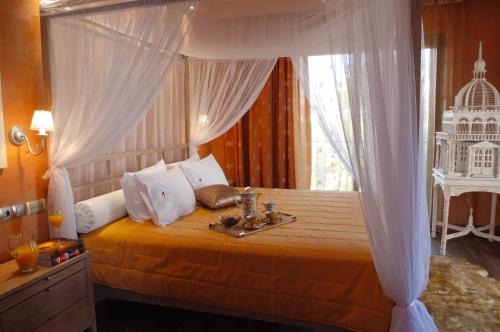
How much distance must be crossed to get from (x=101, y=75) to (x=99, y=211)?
39.0 inches

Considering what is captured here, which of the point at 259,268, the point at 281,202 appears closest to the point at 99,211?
the point at 259,268

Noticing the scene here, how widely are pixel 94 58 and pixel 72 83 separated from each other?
0.79ft

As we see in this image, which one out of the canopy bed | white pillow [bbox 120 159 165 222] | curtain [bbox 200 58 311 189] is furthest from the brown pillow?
curtain [bbox 200 58 311 189]

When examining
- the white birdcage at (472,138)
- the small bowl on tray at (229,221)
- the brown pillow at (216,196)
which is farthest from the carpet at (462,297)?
the brown pillow at (216,196)

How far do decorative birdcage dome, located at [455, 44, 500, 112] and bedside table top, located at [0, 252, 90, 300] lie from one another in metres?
3.91

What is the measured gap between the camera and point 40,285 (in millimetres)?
2061

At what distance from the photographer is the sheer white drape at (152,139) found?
305cm

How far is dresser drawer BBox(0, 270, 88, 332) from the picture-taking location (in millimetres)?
1907

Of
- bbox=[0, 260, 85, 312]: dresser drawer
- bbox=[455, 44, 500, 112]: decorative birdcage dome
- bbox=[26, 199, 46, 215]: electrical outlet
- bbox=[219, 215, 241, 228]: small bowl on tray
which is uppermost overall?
bbox=[455, 44, 500, 112]: decorative birdcage dome

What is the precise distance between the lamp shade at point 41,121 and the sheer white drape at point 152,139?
509mm

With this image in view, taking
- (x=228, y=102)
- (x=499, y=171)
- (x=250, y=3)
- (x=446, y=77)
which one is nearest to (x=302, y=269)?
(x=250, y=3)

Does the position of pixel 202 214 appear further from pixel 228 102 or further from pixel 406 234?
pixel 406 234

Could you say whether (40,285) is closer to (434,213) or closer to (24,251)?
(24,251)

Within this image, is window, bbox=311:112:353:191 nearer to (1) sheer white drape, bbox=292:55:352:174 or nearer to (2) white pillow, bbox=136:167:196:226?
(1) sheer white drape, bbox=292:55:352:174
